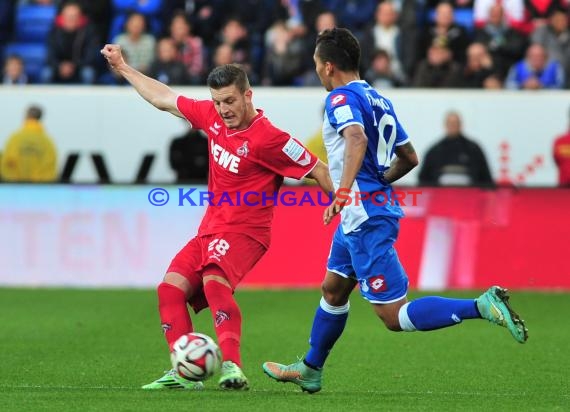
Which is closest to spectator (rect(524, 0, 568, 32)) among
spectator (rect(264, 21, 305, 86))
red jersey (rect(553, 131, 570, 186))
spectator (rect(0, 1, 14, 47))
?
red jersey (rect(553, 131, 570, 186))

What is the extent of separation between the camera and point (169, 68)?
1842cm

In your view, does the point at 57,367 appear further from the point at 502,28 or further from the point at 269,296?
the point at 502,28

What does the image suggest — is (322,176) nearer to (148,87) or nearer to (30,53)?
(148,87)

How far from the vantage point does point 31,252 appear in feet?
52.1

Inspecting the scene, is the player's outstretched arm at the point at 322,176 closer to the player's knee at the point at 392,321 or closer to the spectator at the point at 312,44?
the player's knee at the point at 392,321

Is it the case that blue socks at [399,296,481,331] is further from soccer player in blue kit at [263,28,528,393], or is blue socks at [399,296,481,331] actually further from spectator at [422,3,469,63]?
spectator at [422,3,469,63]

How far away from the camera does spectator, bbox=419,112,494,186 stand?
670 inches

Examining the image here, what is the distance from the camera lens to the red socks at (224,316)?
7854 millimetres

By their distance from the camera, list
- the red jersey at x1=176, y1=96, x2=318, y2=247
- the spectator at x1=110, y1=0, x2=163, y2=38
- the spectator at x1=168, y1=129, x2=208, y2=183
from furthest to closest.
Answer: the spectator at x1=110, y1=0, x2=163, y2=38, the spectator at x1=168, y1=129, x2=208, y2=183, the red jersey at x1=176, y1=96, x2=318, y2=247

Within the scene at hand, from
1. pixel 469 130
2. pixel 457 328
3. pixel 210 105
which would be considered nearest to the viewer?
pixel 210 105

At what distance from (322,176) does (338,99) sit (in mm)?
639

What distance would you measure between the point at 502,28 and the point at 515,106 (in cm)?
165

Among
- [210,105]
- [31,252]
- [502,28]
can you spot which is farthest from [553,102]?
[210,105]

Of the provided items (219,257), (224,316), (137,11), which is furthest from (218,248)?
(137,11)
